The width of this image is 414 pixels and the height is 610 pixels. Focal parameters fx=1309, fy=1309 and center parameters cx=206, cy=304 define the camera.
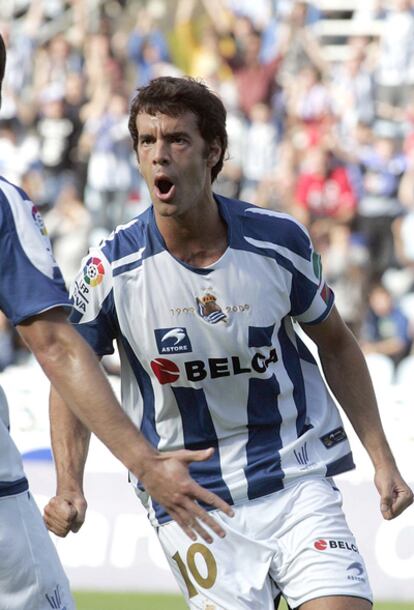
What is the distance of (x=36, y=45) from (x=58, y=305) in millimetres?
13733

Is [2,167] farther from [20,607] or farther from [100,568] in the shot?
[20,607]

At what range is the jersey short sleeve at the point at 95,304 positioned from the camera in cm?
472

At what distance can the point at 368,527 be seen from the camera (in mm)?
8195

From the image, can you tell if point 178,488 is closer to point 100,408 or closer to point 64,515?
point 100,408

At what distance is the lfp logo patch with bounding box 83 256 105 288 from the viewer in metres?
4.73

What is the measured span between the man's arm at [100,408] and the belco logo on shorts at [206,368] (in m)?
1.33

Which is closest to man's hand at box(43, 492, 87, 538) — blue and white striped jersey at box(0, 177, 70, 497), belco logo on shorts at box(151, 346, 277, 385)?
belco logo on shorts at box(151, 346, 277, 385)

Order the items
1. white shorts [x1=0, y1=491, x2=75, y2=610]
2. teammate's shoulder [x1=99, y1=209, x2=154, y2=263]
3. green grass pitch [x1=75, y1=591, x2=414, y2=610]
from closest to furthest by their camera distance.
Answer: white shorts [x1=0, y1=491, x2=75, y2=610] → teammate's shoulder [x1=99, y1=209, x2=154, y2=263] → green grass pitch [x1=75, y1=591, x2=414, y2=610]

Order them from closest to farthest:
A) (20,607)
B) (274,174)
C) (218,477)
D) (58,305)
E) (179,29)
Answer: (58,305) → (20,607) → (218,477) → (274,174) → (179,29)

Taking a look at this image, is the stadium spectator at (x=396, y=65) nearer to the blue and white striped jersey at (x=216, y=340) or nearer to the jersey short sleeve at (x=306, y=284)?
the jersey short sleeve at (x=306, y=284)

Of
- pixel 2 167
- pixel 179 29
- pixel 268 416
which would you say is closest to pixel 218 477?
pixel 268 416

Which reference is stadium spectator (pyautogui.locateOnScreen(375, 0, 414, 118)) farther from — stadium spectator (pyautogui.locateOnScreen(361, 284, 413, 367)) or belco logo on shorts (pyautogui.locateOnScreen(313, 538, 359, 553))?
belco logo on shorts (pyautogui.locateOnScreen(313, 538, 359, 553))

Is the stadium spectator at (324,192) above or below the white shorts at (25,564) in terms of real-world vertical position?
below

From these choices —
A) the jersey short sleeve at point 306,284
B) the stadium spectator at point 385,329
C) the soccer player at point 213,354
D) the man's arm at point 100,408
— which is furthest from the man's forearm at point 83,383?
the stadium spectator at point 385,329
